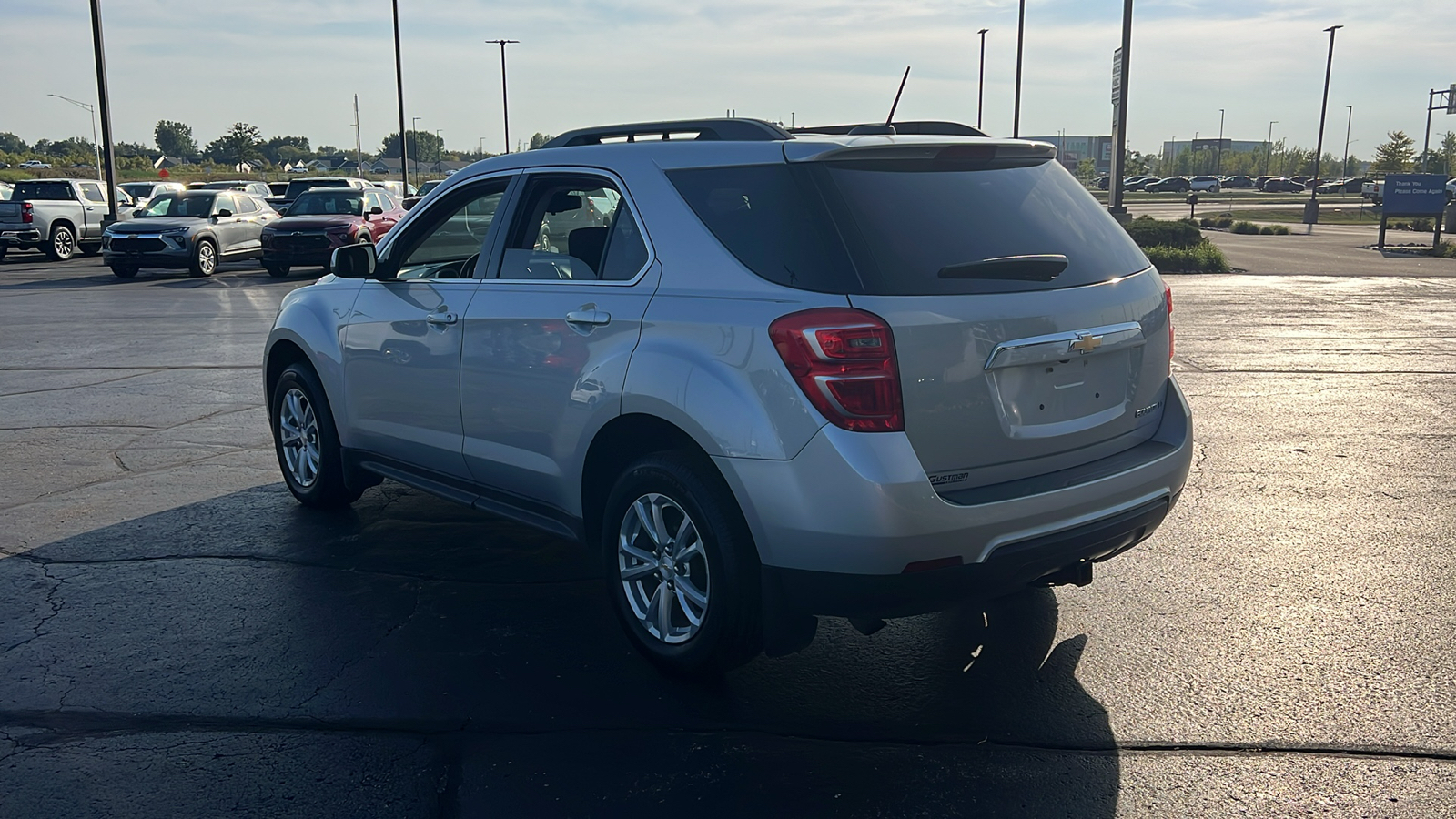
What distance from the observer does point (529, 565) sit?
551 centimetres

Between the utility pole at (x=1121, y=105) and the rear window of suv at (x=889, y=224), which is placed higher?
the utility pole at (x=1121, y=105)

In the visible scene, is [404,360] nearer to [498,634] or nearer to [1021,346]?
[498,634]

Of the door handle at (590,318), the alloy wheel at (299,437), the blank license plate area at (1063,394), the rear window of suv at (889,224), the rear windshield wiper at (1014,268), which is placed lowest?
the alloy wheel at (299,437)

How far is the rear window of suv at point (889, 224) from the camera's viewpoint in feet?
12.0

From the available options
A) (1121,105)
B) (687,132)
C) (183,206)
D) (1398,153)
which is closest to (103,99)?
(183,206)

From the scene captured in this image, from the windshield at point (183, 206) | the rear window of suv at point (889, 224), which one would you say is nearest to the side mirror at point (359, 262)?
the rear window of suv at point (889, 224)

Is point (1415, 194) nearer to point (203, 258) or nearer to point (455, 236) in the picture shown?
point (203, 258)

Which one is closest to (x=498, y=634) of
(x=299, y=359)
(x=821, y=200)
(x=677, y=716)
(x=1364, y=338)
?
(x=677, y=716)

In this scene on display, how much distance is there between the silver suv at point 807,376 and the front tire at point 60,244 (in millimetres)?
27285

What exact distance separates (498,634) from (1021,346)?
2.28 meters

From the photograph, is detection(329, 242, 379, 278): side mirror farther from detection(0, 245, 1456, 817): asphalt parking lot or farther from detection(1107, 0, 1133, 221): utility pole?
detection(1107, 0, 1133, 221): utility pole

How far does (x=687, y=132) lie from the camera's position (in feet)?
14.9

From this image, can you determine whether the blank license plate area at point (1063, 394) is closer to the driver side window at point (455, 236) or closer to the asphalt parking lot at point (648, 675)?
the asphalt parking lot at point (648, 675)

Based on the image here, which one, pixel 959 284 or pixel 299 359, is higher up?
pixel 959 284
